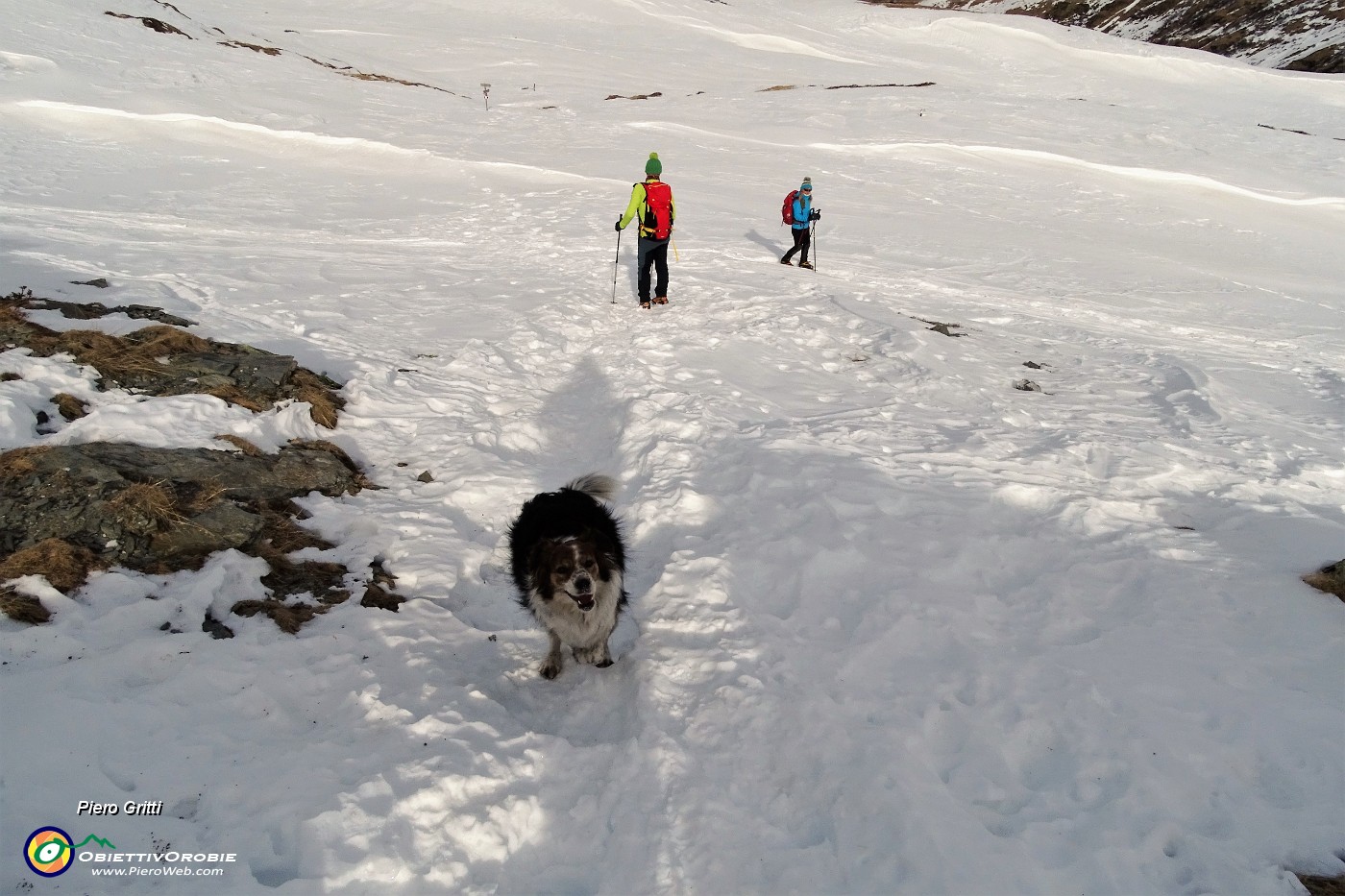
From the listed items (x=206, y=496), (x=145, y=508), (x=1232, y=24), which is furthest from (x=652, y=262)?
(x=1232, y=24)

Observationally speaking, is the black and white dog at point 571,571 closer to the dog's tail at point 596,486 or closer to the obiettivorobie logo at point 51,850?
the dog's tail at point 596,486

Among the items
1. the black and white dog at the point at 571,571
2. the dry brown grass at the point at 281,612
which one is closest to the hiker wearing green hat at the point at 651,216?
the black and white dog at the point at 571,571

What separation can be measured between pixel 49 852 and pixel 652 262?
11494mm

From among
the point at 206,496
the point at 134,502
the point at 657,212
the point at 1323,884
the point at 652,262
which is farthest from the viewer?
the point at 652,262

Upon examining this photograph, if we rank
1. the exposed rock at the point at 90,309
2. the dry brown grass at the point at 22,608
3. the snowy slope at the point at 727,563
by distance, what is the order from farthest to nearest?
the exposed rock at the point at 90,309, the dry brown grass at the point at 22,608, the snowy slope at the point at 727,563

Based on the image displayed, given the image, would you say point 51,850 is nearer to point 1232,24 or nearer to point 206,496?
point 206,496

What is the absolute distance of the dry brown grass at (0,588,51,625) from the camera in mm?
4121

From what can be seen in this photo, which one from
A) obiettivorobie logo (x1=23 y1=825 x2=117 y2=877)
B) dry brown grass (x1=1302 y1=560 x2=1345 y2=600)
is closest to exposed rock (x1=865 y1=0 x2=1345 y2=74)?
dry brown grass (x1=1302 y1=560 x2=1345 y2=600)

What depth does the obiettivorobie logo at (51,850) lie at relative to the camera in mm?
2822

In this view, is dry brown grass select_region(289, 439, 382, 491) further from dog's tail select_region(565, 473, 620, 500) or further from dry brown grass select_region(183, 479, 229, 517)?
dog's tail select_region(565, 473, 620, 500)

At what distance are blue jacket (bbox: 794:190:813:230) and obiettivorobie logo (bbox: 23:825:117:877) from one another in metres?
15.4

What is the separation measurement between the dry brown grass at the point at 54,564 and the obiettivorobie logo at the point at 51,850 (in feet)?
6.95

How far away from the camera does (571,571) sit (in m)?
4.48

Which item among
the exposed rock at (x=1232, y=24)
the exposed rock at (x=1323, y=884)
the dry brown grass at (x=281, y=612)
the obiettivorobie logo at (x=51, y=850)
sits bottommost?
the dry brown grass at (x=281, y=612)
